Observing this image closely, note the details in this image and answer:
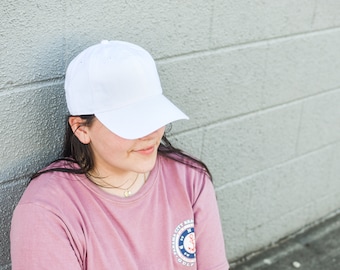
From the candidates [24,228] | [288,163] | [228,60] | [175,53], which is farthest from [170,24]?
[288,163]

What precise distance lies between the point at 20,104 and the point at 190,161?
2.20 feet

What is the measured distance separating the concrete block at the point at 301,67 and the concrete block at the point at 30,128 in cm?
117

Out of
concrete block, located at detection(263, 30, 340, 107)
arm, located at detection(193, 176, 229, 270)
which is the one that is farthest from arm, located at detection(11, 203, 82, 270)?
concrete block, located at detection(263, 30, 340, 107)

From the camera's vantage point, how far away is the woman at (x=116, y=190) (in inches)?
72.5

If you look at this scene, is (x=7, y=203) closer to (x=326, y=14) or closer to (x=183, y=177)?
(x=183, y=177)

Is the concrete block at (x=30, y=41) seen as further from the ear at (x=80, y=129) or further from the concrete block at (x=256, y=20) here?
the concrete block at (x=256, y=20)

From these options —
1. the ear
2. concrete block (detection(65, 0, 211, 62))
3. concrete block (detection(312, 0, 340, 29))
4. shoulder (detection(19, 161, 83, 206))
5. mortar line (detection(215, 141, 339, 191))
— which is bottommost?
mortar line (detection(215, 141, 339, 191))

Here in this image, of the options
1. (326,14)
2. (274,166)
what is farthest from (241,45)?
(274,166)

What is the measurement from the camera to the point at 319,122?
336 cm

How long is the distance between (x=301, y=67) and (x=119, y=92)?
150 centimetres

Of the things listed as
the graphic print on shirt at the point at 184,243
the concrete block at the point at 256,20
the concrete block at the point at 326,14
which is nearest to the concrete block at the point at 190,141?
the concrete block at the point at 256,20

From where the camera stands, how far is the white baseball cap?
1.83 metres

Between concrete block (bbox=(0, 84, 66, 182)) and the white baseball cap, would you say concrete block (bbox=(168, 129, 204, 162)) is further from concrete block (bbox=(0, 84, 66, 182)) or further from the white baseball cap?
the white baseball cap

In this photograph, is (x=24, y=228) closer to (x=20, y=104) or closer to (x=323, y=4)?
(x=20, y=104)
